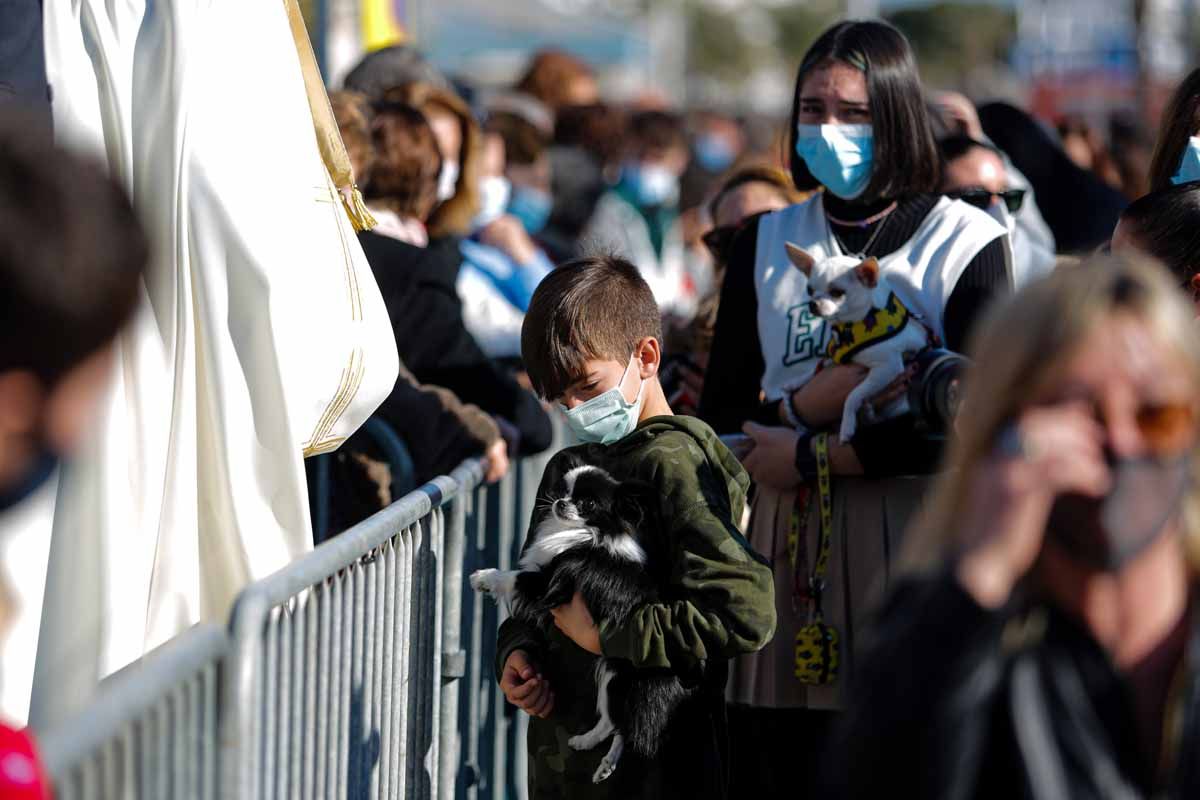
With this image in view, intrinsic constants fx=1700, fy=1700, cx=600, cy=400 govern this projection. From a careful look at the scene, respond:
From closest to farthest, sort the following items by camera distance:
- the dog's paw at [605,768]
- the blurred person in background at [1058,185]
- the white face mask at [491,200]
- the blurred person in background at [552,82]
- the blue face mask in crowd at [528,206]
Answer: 1. the dog's paw at [605,768]
2. the blurred person in background at [1058,185]
3. the white face mask at [491,200]
4. the blue face mask in crowd at [528,206]
5. the blurred person in background at [552,82]

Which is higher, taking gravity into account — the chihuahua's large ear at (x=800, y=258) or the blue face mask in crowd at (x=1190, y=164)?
the blue face mask in crowd at (x=1190, y=164)

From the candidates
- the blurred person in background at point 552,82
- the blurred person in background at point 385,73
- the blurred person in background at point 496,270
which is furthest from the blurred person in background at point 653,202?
the blurred person in background at point 385,73

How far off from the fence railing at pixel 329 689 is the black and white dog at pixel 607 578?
29cm

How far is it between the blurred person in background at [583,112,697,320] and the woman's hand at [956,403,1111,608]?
7.82m

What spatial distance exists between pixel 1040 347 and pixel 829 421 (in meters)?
2.06

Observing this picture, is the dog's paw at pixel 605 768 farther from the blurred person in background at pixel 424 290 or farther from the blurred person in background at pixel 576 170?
the blurred person in background at pixel 576 170

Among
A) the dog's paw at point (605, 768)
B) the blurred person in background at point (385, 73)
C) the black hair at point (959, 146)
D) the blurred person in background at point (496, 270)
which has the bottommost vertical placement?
the blurred person in background at point (496, 270)

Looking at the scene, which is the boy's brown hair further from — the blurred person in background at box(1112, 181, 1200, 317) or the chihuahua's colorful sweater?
the blurred person in background at box(1112, 181, 1200, 317)

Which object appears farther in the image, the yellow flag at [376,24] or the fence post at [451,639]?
the yellow flag at [376,24]

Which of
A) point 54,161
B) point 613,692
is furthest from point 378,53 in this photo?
point 54,161

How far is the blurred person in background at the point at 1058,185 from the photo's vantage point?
5879mm

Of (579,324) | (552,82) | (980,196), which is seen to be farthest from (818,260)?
(552,82)

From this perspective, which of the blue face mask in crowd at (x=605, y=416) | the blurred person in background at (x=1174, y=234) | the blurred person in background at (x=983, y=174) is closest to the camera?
the blue face mask in crowd at (x=605, y=416)

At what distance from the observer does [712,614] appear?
297 cm
